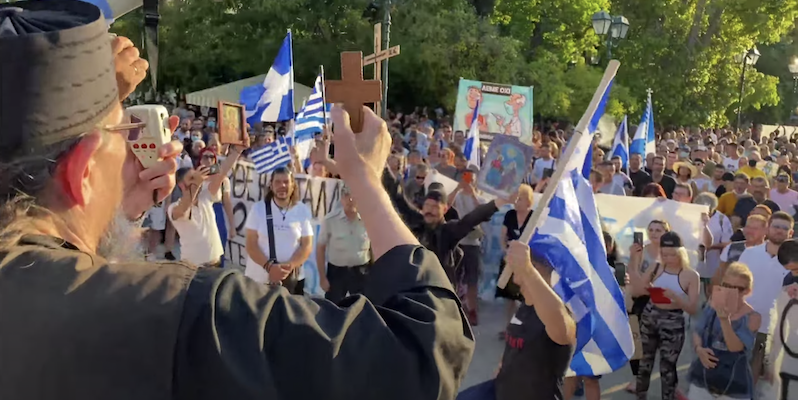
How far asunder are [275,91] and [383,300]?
28.0 feet

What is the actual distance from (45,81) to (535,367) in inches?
123

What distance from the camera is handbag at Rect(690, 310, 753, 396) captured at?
4.74m

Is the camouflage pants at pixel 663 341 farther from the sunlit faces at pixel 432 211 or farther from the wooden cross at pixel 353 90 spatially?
the wooden cross at pixel 353 90

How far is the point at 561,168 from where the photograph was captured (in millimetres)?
3992

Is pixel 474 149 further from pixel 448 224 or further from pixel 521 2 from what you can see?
pixel 521 2

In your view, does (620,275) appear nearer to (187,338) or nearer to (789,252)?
(789,252)

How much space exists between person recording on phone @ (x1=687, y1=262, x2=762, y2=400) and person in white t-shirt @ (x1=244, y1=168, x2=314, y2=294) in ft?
10.00

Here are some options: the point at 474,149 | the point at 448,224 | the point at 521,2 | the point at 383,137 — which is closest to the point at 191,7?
the point at 521,2

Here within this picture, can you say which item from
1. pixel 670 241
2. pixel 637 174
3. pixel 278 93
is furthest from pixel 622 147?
pixel 670 241

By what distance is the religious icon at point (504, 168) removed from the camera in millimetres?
8164

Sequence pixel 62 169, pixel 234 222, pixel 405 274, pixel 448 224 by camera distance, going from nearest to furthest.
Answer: pixel 62 169, pixel 405 274, pixel 448 224, pixel 234 222

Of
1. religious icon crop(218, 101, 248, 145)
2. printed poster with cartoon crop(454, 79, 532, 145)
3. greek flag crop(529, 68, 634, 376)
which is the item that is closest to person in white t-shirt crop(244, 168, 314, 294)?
religious icon crop(218, 101, 248, 145)

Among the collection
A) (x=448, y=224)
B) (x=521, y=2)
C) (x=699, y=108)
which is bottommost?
(x=699, y=108)

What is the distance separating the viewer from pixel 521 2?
22.3 meters
